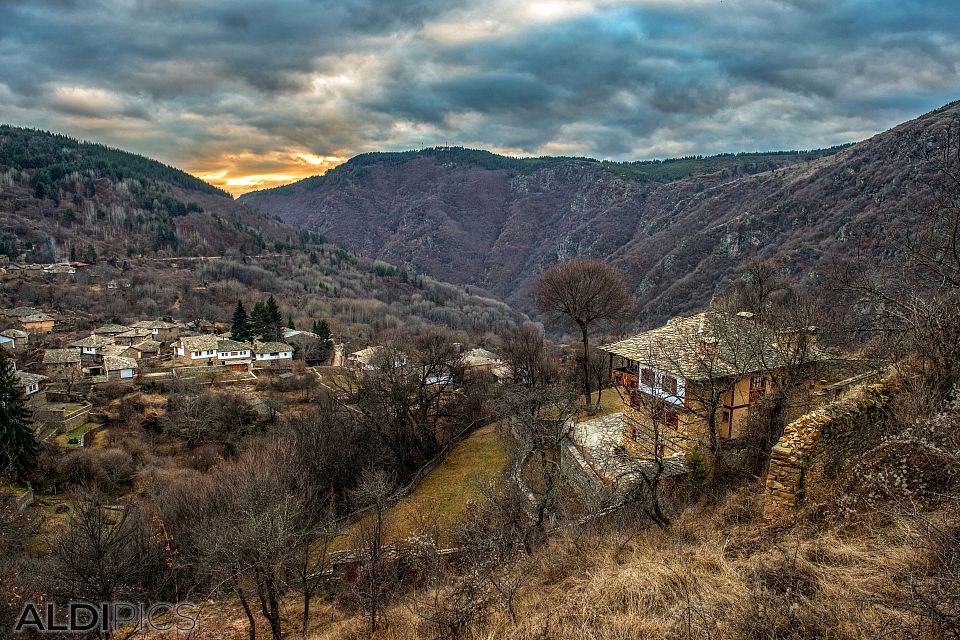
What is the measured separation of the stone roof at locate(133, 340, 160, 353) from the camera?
186ft

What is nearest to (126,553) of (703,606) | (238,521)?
(238,521)

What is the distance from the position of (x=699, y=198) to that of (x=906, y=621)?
162754mm

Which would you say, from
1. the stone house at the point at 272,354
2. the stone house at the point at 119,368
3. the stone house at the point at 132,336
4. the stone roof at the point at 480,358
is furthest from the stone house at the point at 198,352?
the stone roof at the point at 480,358

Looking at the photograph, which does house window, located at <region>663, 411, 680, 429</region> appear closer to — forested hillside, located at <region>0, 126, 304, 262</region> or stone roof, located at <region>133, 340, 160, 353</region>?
stone roof, located at <region>133, 340, 160, 353</region>

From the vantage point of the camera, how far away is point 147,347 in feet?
188

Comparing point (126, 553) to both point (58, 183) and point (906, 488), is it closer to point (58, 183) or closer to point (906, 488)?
point (906, 488)

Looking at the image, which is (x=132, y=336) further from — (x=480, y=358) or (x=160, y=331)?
(x=480, y=358)

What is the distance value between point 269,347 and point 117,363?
15036 mm

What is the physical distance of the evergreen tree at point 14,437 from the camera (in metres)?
30.5

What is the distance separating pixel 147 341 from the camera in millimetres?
59375

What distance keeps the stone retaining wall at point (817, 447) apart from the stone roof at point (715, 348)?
2566mm

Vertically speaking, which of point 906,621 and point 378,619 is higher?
point 906,621

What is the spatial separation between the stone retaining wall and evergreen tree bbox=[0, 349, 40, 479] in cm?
4150

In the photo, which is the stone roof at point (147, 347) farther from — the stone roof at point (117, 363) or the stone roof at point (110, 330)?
the stone roof at point (110, 330)
